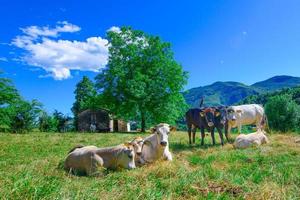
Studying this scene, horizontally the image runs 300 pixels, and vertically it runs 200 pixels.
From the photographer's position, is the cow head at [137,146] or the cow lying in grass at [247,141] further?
the cow lying in grass at [247,141]

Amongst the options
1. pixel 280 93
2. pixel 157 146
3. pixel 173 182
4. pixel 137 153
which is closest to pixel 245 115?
pixel 157 146

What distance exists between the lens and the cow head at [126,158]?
31.9 feet

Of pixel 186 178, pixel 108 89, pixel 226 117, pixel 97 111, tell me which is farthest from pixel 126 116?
pixel 186 178

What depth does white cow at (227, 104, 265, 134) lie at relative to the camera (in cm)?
1841

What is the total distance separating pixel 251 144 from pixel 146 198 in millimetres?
10074

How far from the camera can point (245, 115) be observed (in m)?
19.5

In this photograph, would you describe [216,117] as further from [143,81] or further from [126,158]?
[143,81]

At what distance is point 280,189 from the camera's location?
20.8ft

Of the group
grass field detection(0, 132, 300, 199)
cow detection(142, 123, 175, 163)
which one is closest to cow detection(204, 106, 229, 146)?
grass field detection(0, 132, 300, 199)

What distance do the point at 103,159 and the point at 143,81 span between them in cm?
3178

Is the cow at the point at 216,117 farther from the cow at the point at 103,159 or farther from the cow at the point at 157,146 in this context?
the cow at the point at 103,159

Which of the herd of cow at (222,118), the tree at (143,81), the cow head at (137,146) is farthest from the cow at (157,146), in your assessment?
the tree at (143,81)

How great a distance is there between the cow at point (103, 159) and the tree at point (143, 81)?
97.4 feet

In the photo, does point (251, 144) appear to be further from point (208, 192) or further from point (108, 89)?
point (108, 89)
